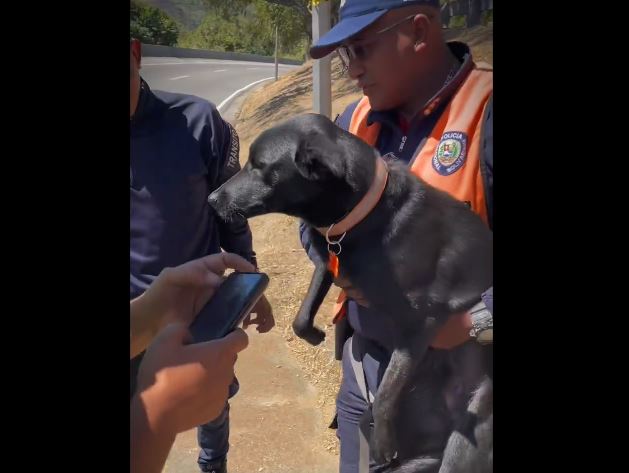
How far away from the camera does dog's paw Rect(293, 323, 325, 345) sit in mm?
1826

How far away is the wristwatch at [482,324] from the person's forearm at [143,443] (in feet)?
2.62

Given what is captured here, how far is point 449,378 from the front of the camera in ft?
5.21

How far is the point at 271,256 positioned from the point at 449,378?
72cm

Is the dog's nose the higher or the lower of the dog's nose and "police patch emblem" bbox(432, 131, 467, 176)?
the lower

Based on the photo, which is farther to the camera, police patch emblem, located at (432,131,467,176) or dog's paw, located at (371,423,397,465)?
dog's paw, located at (371,423,397,465)

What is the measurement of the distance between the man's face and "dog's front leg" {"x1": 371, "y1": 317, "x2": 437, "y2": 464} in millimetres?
581

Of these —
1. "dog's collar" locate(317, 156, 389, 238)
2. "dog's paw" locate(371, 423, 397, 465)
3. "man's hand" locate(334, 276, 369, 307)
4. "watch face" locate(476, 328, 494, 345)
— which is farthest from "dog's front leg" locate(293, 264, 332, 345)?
"watch face" locate(476, 328, 494, 345)

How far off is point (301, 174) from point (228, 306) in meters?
0.37

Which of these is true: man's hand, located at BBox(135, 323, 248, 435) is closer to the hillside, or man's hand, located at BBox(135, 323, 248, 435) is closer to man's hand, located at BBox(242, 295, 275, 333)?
man's hand, located at BBox(242, 295, 275, 333)

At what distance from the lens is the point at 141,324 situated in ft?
4.46

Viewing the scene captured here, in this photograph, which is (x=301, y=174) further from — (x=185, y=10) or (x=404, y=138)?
(x=185, y=10)
